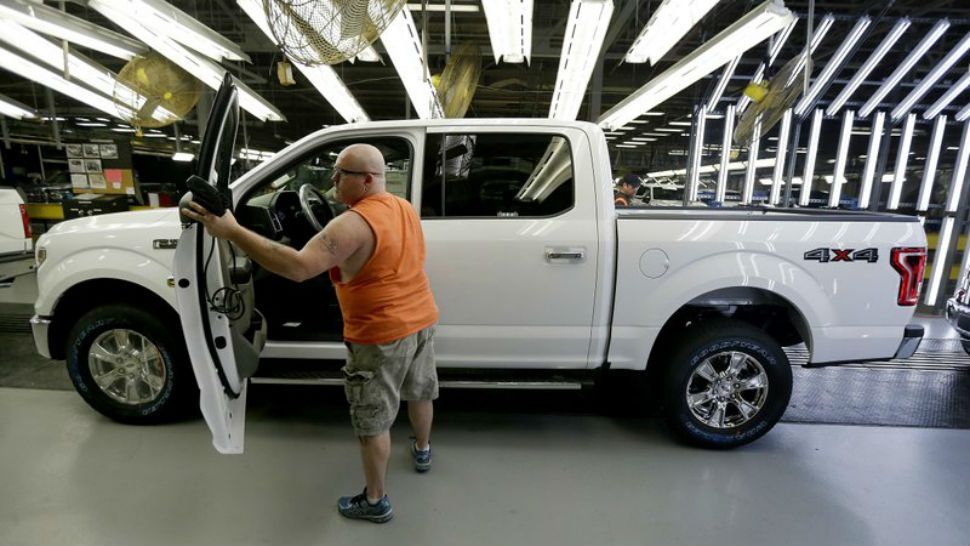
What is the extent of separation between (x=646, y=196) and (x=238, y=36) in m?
8.72

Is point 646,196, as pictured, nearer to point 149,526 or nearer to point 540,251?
point 540,251

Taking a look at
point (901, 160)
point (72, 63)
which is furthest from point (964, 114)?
point (72, 63)

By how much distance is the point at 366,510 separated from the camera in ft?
7.18

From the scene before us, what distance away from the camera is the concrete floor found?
214 centimetres

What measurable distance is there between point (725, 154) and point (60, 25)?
8.35 meters

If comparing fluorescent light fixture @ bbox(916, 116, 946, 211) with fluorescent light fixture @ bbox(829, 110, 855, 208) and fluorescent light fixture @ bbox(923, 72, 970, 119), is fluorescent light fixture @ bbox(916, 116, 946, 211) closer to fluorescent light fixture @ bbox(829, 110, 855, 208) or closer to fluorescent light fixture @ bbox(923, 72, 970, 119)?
fluorescent light fixture @ bbox(923, 72, 970, 119)

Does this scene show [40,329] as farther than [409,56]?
No

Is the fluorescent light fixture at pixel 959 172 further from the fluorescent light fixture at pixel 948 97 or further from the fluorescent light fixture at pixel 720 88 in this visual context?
the fluorescent light fixture at pixel 720 88

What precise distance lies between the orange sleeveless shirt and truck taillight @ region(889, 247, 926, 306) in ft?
8.27

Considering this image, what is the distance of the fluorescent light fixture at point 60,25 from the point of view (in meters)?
3.55

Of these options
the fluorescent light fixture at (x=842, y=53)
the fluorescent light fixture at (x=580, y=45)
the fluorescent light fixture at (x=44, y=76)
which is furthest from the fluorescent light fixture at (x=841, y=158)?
the fluorescent light fixture at (x=44, y=76)

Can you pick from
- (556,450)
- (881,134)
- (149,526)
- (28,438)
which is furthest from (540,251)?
(881,134)

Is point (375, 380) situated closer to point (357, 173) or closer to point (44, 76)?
point (357, 173)

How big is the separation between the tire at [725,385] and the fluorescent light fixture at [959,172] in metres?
5.68
